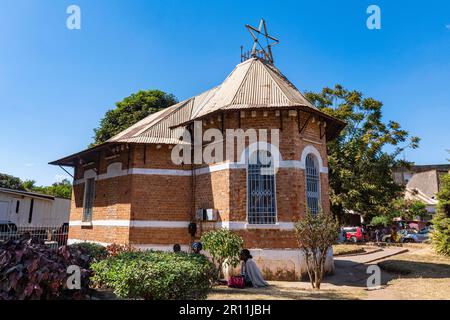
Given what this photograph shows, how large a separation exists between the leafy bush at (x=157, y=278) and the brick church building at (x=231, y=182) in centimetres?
491

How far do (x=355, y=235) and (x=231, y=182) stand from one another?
21.0 meters

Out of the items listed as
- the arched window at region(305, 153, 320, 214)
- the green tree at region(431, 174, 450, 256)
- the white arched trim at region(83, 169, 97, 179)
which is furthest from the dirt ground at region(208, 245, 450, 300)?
the white arched trim at region(83, 169, 97, 179)

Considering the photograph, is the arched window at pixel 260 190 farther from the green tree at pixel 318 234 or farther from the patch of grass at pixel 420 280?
the patch of grass at pixel 420 280

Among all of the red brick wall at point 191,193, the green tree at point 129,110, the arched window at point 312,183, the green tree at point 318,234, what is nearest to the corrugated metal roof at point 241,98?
the red brick wall at point 191,193

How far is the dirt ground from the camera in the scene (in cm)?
825

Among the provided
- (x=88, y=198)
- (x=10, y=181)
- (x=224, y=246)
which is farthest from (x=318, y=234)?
(x=10, y=181)

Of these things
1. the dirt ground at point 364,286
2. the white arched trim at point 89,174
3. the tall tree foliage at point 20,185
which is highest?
the tall tree foliage at point 20,185

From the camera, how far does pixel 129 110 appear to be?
1225 inches

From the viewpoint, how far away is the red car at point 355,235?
28281 millimetres

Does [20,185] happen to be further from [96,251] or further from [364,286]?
[364,286]

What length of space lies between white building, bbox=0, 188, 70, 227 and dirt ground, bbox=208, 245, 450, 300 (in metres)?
21.7

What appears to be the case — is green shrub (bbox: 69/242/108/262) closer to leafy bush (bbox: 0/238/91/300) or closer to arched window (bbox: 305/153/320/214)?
leafy bush (bbox: 0/238/91/300)

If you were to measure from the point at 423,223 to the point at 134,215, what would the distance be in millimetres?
41815
